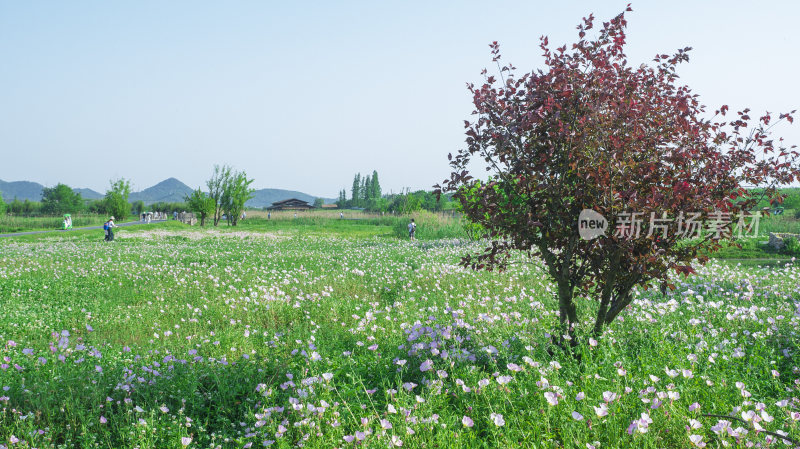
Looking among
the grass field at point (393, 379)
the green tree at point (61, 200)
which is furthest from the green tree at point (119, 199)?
the grass field at point (393, 379)

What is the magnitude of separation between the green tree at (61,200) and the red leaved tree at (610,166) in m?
82.9

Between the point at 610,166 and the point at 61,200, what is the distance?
97.3m

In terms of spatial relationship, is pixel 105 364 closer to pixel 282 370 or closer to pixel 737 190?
pixel 282 370

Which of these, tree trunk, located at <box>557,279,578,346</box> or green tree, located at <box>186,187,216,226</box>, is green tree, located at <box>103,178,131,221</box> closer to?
green tree, located at <box>186,187,216,226</box>

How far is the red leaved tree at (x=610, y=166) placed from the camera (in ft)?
12.2

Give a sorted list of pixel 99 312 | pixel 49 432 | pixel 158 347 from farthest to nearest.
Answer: pixel 99 312 < pixel 158 347 < pixel 49 432

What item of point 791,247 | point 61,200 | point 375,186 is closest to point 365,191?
point 375,186

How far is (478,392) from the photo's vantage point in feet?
11.4

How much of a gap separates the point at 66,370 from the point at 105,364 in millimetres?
344

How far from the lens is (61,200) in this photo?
264ft

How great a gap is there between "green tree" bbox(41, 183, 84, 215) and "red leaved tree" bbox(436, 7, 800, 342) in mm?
82881

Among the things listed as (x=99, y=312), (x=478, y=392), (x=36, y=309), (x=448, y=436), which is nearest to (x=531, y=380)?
(x=478, y=392)

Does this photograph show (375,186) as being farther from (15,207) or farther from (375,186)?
(15,207)

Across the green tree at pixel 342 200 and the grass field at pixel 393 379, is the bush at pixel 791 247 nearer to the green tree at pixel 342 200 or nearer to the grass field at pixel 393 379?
the grass field at pixel 393 379
